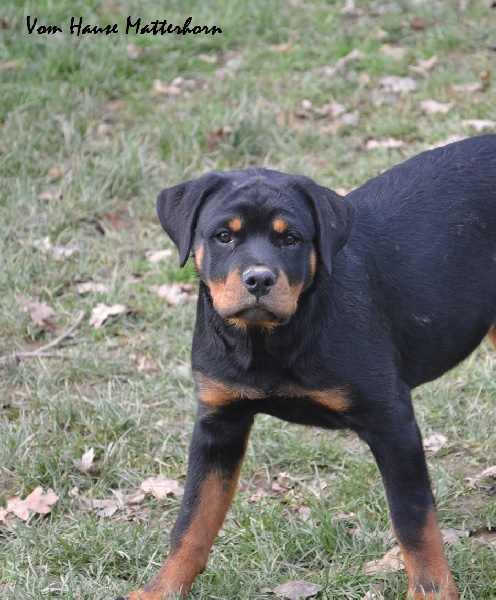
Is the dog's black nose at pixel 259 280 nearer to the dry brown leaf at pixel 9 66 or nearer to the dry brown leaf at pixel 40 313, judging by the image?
the dry brown leaf at pixel 40 313

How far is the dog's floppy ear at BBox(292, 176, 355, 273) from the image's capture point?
11.8 feet

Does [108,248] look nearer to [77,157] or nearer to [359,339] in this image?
[77,157]

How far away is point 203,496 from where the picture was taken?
3.90 meters

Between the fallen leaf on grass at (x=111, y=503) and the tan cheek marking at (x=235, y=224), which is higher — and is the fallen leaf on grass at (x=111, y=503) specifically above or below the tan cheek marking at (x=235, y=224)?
below

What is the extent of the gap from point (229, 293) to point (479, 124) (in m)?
4.79

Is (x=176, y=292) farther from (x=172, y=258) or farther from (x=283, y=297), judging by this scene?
(x=283, y=297)

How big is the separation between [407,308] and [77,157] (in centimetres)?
429

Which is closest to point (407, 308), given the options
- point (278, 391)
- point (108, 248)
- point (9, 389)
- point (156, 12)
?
point (278, 391)

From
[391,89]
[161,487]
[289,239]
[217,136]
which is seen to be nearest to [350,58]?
[391,89]

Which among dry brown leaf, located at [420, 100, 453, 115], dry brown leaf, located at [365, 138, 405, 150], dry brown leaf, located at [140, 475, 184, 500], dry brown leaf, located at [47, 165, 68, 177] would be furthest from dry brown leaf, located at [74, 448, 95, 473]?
dry brown leaf, located at [420, 100, 453, 115]

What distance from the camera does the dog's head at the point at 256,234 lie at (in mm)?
3400

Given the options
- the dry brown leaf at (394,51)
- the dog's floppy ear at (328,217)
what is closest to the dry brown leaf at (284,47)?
the dry brown leaf at (394,51)

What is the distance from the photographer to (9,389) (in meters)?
5.54

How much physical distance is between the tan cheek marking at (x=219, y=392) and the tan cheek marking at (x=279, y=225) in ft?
1.87
